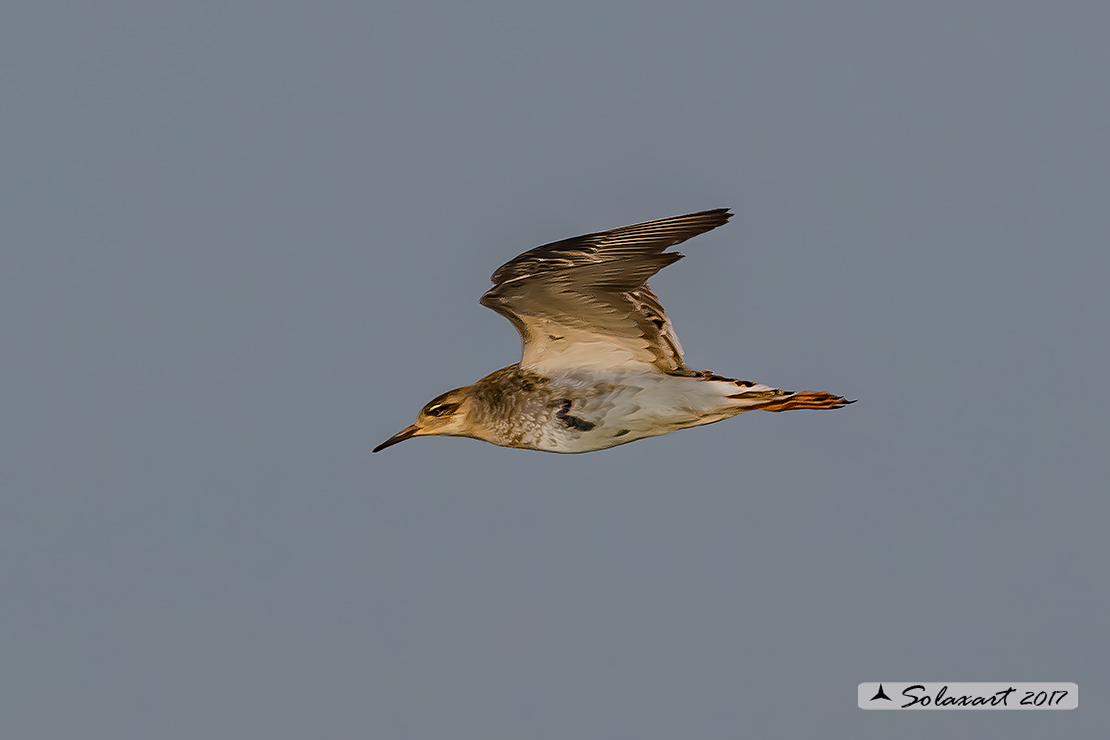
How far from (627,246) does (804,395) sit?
12.3ft

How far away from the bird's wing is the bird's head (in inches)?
38.9

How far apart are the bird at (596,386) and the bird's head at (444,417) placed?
2 centimetres

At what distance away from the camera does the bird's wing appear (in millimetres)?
15594

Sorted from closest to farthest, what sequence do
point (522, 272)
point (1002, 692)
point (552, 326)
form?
point (522, 272)
point (552, 326)
point (1002, 692)

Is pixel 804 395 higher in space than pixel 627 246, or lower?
lower

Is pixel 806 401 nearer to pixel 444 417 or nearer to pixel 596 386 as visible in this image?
pixel 596 386

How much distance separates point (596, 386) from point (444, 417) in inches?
82.1

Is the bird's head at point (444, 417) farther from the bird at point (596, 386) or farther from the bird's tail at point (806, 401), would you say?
the bird's tail at point (806, 401)

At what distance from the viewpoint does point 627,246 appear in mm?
15656

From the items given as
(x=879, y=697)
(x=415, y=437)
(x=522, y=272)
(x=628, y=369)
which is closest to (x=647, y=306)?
(x=628, y=369)

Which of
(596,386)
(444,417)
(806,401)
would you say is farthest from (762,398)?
(444,417)

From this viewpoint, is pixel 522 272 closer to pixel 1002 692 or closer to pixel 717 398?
pixel 717 398

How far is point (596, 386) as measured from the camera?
17.7 meters

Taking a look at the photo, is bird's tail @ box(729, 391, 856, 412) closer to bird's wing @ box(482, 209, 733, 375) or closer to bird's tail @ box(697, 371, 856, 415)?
bird's tail @ box(697, 371, 856, 415)
